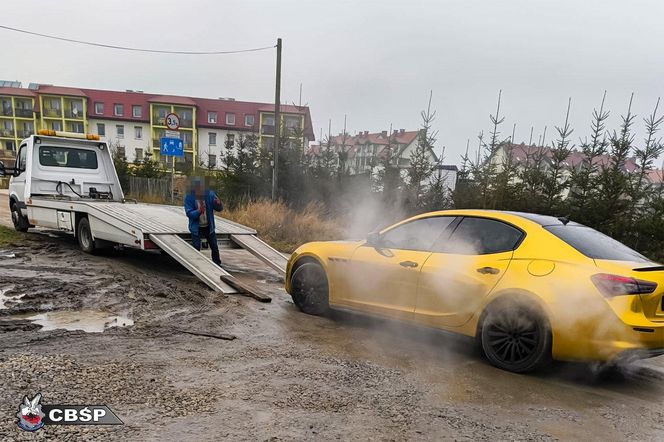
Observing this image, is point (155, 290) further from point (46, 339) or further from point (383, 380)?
point (383, 380)

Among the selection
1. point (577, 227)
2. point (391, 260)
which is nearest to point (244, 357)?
point (391, 260)

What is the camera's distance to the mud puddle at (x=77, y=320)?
15.1 ft

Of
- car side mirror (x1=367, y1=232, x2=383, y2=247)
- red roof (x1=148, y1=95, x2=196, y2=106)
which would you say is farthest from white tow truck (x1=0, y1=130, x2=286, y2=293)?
red roof (x1=148, y1=95, x2=196, y2=106)

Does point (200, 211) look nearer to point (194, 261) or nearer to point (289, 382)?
point (194, 261)

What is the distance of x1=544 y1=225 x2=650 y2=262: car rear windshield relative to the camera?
3931mm

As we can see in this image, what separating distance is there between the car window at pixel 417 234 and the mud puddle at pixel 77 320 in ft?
9.84

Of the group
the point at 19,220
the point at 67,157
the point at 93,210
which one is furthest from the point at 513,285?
the point at 19,220

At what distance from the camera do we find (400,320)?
482 centimetres

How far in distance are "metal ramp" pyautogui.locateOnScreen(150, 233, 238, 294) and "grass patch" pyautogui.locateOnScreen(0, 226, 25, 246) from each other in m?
4.27

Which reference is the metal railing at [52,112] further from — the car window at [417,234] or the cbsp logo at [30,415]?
the cbsp logo at [30,415]

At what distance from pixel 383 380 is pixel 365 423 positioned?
78 centimetres

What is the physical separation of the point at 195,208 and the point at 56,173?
4614 millimetres

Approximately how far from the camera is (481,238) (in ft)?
14.7

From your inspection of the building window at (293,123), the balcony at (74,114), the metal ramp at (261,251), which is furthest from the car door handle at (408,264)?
the balcony at (74,114)
